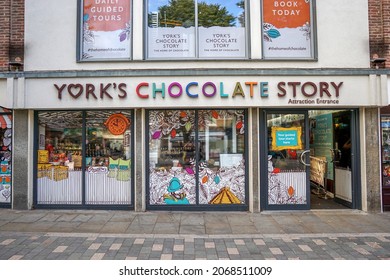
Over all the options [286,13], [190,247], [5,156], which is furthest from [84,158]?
[286,13]

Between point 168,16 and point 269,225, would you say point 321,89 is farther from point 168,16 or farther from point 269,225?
point 168,16

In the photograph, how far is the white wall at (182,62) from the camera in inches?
315

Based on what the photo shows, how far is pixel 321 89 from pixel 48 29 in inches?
258

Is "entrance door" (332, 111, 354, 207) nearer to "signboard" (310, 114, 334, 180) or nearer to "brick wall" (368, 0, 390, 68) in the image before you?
"signboard" (310, 114, 334, 180)

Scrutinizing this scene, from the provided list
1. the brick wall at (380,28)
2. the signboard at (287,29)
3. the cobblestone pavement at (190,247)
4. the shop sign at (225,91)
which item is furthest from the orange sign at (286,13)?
the cobblestone pavement at (190,247)

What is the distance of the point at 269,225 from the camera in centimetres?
698

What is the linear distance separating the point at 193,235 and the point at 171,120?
120 inches

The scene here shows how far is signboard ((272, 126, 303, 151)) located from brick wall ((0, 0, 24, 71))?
638 centimetres

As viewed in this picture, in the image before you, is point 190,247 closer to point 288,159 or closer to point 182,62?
point 288,159

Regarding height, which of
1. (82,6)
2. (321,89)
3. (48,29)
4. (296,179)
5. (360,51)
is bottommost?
(296,179)

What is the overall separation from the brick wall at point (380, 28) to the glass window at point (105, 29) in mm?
5777

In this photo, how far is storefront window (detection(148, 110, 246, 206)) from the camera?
8.22 m

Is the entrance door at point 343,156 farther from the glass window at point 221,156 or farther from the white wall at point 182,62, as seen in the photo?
the glass window at point 221,156

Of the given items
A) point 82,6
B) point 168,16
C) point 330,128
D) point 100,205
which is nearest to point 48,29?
point 82,6
